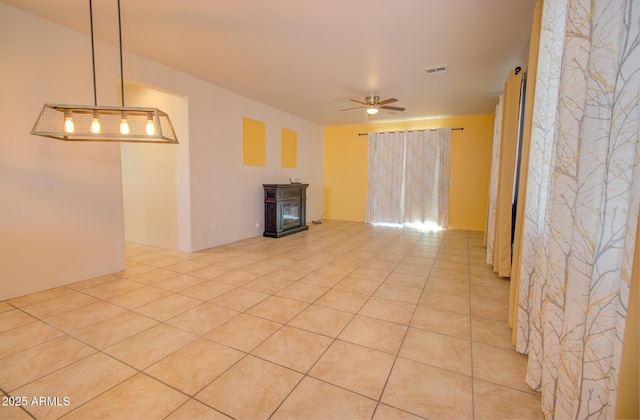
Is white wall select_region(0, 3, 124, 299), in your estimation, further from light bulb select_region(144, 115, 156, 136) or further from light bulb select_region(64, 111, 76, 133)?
light bulb select_region(144, 115, 156, 136)

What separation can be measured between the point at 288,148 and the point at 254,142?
3.97 ft

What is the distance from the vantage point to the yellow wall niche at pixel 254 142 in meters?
5.29

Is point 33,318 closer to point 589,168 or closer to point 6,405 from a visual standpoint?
point 6,405

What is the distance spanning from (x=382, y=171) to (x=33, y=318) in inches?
269

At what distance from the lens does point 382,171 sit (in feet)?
24.2

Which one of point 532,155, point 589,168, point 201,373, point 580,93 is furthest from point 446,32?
point 201,373

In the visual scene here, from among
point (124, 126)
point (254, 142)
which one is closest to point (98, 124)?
point (124, 126)

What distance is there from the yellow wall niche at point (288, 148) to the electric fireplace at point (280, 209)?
75 centimetres

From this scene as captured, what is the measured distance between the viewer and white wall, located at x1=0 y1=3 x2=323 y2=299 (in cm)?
263

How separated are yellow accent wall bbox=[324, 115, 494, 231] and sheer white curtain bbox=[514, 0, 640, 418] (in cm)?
588

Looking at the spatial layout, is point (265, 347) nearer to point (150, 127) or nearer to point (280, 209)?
point (150, 127)

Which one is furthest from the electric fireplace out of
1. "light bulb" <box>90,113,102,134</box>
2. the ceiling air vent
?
"light bulb" <box>90,113,102,134</box>

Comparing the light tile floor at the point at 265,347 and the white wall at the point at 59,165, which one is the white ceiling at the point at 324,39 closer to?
the white wall at the point at 59,165

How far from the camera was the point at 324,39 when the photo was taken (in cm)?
306
